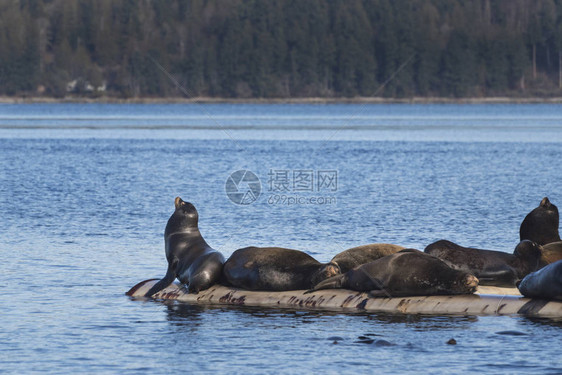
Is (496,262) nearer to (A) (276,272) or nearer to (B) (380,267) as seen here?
(B) (380,267)

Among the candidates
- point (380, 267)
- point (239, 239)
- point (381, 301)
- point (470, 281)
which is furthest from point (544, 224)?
point (239, 239)

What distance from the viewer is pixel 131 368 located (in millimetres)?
12242

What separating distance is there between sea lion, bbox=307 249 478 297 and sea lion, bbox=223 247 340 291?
812 mm

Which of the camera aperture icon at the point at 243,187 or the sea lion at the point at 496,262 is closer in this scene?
the sea lion at the point at 496,262

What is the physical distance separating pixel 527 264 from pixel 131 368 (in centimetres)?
704

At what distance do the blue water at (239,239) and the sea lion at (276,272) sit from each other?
72 centimetres

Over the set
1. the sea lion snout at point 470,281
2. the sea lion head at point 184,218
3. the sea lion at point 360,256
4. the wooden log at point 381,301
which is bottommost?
the wooden log at point 381,301

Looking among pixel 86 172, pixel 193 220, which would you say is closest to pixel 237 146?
pixel 86 172

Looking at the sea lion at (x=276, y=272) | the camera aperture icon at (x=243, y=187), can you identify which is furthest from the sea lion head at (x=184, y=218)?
the camera aperture icon at (x=243, y=187)

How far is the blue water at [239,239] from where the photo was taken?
1264 centimetres

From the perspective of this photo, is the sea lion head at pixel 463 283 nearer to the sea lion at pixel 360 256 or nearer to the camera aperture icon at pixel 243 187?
the sea lion at pixel 360 256

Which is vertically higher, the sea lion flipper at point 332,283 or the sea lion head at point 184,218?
the sea lion head at point 184,218

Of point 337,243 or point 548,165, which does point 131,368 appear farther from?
point 548,165

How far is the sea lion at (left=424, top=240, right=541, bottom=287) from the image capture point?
16547 millimetres
